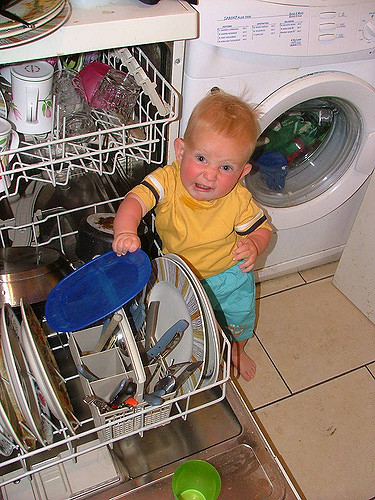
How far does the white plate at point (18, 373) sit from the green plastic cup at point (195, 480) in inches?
9.2

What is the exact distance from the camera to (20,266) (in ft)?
3.45

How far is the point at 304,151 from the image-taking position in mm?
1554

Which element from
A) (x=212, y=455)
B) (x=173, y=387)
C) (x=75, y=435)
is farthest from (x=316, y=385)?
(x=75, y=435)

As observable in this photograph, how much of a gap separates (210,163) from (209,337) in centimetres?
35

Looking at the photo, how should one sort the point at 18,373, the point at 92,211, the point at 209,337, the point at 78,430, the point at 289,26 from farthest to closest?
the point at 92,211 → the point at 289,26 → the point at 78,430 → the point at 209,337 → the point at 18,373

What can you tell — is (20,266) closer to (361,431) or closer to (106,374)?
(106,374)

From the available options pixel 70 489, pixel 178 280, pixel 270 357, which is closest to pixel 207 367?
pixel 178 280

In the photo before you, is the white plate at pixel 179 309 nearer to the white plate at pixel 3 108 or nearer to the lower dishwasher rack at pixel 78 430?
the lower dishwasher rack at pixel 78 430

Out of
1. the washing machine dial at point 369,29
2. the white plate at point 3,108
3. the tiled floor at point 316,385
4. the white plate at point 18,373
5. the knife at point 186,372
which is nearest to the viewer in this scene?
the white plate at point 18,373

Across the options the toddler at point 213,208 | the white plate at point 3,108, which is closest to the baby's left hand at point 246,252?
the toddler at point 213,208

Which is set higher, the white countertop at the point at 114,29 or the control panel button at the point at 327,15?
the white countertop at the point at 114,29

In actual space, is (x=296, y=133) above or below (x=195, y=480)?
above

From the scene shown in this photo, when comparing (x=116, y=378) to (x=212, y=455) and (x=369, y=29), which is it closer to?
(x=212, y=455)

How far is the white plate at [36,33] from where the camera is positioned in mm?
786
